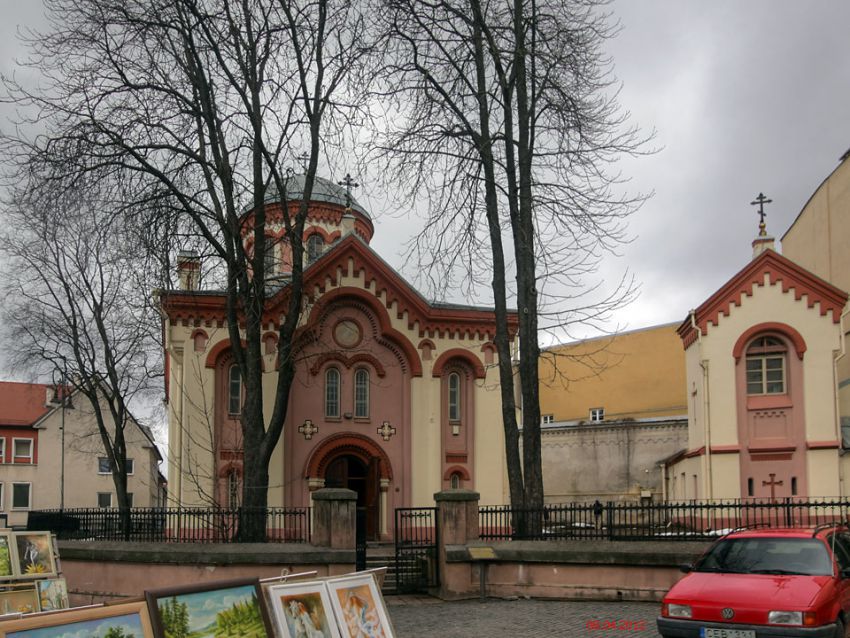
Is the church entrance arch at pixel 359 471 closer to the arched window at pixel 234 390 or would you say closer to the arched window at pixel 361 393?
the arched window at pixel 361 393

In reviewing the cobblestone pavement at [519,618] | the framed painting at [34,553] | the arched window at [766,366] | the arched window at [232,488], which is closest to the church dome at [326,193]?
the arched window at [232,488]

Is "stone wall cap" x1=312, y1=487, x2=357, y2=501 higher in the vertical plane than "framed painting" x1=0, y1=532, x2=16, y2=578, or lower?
higher

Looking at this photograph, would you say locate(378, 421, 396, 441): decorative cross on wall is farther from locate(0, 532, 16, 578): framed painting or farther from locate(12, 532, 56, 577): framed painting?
locate(0, 532, 16, 578): framed painting

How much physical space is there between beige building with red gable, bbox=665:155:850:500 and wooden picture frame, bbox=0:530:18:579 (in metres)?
20.7

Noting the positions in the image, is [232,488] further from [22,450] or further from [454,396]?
[22,450]

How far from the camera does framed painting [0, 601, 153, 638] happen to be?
5520 mm

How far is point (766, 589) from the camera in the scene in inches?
416

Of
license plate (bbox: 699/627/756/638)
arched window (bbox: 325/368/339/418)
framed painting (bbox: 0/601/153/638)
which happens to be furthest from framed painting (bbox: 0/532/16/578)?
arched window (bbox: 325/368/339/418)

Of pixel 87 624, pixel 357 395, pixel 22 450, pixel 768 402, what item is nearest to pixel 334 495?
pixel 357 395

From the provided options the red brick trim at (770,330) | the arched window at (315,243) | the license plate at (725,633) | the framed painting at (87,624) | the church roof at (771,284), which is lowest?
the license plate at (725,633)

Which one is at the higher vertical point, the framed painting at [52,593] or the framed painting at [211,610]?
the framed painting at [211,610]

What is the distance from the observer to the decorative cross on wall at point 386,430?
1077 inches

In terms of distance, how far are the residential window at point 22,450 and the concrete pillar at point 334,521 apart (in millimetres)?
44942

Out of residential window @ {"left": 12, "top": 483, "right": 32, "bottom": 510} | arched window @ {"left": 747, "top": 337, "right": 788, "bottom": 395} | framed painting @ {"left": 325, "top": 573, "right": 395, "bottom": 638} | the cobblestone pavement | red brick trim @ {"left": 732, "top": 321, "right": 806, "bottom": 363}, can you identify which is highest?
red brick trim @ {"left": 732, "top": 321, "right": 806, "bottom": 363}
